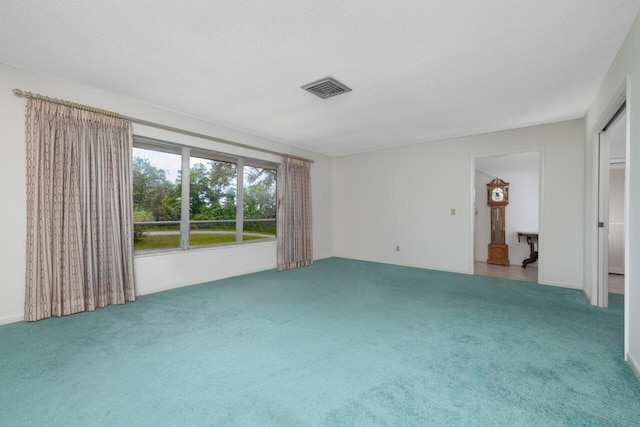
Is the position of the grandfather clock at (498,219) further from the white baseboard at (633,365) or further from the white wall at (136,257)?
the white baseboard at (633,365)

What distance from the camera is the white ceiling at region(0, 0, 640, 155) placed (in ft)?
6.24

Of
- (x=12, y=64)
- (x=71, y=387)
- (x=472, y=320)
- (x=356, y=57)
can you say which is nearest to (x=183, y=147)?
(x=12, y=64)

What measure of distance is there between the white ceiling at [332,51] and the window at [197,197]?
0.79 meters

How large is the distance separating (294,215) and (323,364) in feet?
12.2

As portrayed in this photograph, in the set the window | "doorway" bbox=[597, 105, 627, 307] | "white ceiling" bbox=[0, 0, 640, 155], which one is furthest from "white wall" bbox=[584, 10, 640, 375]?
the window

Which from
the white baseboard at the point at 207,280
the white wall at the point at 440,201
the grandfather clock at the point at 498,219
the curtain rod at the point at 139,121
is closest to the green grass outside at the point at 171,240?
the white baseboard at the point at 207,280

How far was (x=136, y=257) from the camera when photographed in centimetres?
355

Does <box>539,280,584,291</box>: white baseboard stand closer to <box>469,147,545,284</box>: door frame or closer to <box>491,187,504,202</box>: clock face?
<box>469,147,545,284</box>: door frame

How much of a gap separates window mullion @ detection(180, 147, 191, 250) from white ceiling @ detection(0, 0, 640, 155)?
67 centimetres

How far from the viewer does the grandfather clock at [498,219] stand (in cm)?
607

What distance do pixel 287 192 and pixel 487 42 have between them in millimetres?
3815

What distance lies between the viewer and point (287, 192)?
5.38m

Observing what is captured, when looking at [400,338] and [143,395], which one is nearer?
[143,395]

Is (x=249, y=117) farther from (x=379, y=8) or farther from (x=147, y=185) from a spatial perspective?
(x=379, y=8)
